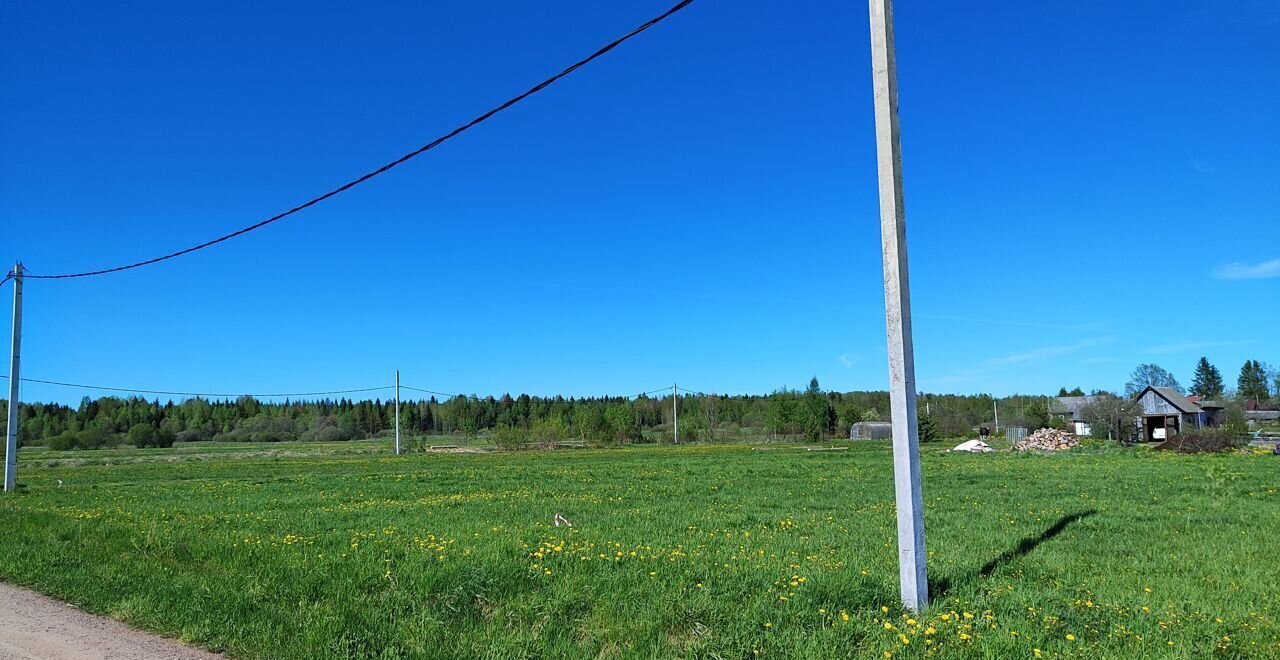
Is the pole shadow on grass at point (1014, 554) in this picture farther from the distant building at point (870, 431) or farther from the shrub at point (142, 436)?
the shrub at point (142, 436)

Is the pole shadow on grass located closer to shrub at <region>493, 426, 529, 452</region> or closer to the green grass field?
the green grass field

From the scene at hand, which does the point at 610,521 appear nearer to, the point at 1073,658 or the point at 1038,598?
the point at 1038,598

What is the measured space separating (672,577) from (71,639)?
18.7ft

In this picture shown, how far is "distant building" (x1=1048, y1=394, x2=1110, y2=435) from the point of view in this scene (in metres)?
83.7

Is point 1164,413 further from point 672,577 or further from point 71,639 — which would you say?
point 71,639

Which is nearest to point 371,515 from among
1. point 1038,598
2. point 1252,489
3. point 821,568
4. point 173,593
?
point 173,593

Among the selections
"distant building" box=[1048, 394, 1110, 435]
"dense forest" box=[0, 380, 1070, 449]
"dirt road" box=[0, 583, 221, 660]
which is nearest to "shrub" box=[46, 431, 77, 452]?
"dense forest" box=[0, 380, 1070, 449]

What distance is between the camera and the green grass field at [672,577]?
19.9 ft

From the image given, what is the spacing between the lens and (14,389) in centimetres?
2459

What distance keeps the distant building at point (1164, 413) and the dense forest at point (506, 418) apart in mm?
16934

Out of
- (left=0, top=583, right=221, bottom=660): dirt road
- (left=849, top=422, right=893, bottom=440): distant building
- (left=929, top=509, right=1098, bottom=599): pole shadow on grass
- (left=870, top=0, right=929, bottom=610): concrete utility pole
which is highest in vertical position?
(left=870, top=0, right=929, bottom=610): concrete utility pole

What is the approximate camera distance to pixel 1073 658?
18.2 feet

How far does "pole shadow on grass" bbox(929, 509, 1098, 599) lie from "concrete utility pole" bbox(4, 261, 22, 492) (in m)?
29.0

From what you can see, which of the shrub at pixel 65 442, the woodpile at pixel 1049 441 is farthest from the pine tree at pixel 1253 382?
the shrub at pixel 65 442
